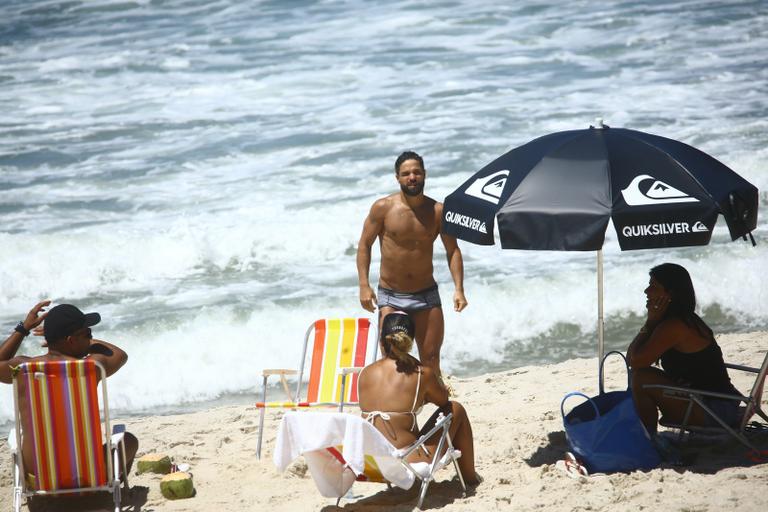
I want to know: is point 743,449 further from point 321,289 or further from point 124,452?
point 321,289

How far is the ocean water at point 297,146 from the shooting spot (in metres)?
10.2

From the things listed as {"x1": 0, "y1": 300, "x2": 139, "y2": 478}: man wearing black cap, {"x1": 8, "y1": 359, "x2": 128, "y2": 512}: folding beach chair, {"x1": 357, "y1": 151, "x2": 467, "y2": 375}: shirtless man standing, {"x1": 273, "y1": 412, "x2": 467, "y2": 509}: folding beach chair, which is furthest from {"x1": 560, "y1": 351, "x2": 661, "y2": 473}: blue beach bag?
{"x1": 0, "y1": 300, "x2": 139, "y2": 478}: man wearing black cap

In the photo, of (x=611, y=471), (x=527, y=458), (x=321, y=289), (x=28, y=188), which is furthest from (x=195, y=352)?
(x=28, y=188)

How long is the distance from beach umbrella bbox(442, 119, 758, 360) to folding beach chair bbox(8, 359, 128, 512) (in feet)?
7.03

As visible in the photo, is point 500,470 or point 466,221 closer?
point 466,221

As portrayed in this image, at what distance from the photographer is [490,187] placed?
17.4 feet

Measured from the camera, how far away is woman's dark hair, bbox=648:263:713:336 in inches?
207

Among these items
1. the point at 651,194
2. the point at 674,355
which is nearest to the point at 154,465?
the point at 674,355

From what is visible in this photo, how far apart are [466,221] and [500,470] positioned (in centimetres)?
153

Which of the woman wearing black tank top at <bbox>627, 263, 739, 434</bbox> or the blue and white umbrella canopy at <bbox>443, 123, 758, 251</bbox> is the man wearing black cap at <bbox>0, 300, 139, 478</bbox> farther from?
the woman wearing black tank top at <bbox>627, 263, 739, 434</bbox>

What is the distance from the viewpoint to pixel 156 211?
1441 cm

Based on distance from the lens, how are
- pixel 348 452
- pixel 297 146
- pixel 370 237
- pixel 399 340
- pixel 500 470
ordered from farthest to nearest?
pixel 297 146 < pixel 370 237 < pixel 500 470 < pixel 399 340 < pixel 348 452

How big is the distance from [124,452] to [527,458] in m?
2.35

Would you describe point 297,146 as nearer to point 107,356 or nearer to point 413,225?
point 413,225
